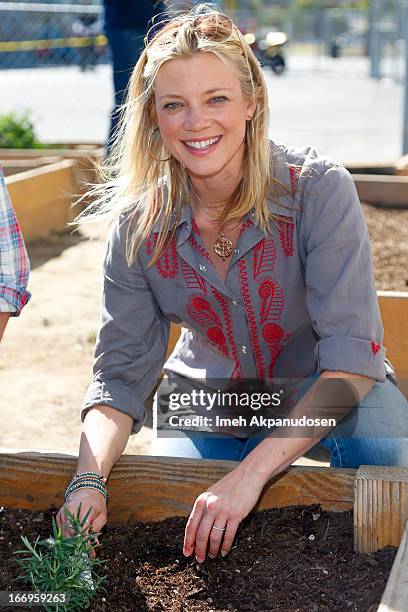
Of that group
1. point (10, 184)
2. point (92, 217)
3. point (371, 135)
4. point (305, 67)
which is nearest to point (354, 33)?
point (305, 67)

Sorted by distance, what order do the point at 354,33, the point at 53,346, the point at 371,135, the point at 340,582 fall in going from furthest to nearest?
the point at 354,33, the point at 371,135, the point at 53,346, the point at 340,582

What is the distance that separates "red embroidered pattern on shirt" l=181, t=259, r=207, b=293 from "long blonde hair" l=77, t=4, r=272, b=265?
8 centimetres

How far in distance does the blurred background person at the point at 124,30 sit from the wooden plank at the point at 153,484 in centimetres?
339

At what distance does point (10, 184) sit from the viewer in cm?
583

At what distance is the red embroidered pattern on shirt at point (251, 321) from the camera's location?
2428mm

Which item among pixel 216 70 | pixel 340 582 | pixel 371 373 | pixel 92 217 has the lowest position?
pixel 340 582

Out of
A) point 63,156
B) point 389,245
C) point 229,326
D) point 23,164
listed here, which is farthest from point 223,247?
point 63,156

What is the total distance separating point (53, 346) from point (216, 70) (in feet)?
8.10

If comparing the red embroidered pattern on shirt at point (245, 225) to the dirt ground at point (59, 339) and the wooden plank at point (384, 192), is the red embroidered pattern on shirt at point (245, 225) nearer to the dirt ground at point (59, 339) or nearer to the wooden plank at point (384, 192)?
the dirt ground at point (59, 339)

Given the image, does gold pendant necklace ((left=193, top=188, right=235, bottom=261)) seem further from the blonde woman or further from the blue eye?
the blue eye

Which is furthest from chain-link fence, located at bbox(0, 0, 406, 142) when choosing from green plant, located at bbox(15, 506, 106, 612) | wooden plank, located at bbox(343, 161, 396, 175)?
green plant, located at bbox(15, 506, 106, 612)

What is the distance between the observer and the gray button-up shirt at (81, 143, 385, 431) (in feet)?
7.36

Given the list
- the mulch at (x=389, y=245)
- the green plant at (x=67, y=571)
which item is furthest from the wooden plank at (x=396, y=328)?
the green plant at (x=67, y=571)

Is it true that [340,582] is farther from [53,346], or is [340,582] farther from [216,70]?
[53,346]
